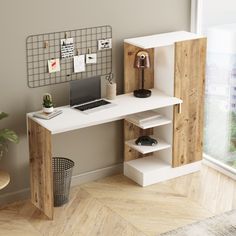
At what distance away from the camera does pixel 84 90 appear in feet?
15.1

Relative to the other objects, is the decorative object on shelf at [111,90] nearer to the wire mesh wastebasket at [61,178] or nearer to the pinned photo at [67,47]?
the pinned photo at [67,47]

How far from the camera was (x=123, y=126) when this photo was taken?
505 cm

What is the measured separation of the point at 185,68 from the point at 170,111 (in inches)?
14.5

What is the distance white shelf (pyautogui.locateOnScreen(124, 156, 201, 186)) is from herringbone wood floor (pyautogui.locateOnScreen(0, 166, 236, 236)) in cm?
5

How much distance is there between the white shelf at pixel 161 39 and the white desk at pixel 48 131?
447 millimetres

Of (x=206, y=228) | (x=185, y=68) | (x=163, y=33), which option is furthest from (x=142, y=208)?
(x=163, y=33)

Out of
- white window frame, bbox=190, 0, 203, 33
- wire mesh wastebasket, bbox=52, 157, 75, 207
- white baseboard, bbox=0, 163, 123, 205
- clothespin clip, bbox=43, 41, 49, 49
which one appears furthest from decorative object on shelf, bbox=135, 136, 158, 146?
clothespin clip, bbox=43, 41, 49, 49

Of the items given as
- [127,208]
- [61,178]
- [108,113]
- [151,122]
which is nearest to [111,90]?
[108,113]

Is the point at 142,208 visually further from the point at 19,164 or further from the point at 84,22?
the point at 84,22

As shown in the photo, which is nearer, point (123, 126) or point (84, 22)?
point (84, 22)

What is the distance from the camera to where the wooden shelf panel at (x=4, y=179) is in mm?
4164

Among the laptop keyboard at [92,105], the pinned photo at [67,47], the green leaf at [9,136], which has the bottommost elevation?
the green leaf at [9,136]

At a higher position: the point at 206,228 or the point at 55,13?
the point at 55,13

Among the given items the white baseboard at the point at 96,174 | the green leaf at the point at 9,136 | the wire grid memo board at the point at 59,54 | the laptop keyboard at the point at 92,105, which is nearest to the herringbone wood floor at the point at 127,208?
the white baseboard at the point at 96,174
